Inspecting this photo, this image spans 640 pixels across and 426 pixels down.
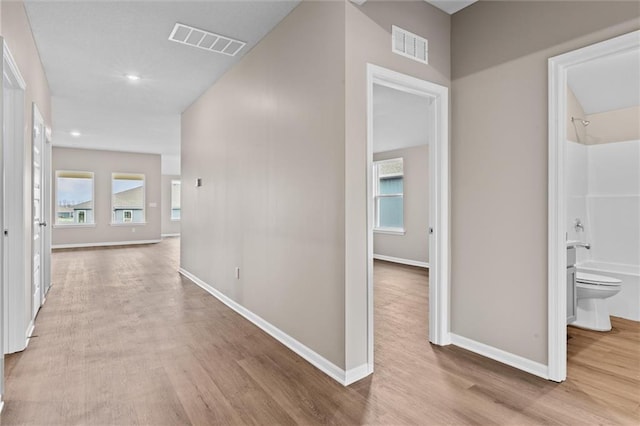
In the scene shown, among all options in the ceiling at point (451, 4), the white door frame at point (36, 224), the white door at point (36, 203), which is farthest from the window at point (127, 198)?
the ceiling at point (451, 4)

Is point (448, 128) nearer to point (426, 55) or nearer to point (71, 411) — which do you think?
point (426, 55)

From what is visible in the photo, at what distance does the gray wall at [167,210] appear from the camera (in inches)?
517

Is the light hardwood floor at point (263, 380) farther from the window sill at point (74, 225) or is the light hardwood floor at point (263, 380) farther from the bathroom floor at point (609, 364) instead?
the window sill at point (74, 225)

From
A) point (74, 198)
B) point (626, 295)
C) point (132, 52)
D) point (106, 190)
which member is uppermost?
point (132, 52)

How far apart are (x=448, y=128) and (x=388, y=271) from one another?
3818mm

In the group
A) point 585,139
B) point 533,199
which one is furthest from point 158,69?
point 585,139

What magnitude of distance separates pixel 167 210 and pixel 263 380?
12462mm

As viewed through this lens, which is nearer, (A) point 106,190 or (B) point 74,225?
(B) point 74,225

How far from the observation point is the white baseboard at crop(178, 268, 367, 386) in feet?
7.46

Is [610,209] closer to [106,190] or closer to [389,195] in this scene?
[389,195]

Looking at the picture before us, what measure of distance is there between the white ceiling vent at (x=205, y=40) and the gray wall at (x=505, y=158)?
2099 mm

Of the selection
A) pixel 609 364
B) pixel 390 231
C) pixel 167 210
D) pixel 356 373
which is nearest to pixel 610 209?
pixel 609 364

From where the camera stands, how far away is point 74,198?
9.50 m

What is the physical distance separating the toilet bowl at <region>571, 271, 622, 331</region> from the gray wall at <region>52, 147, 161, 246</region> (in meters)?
10.7
